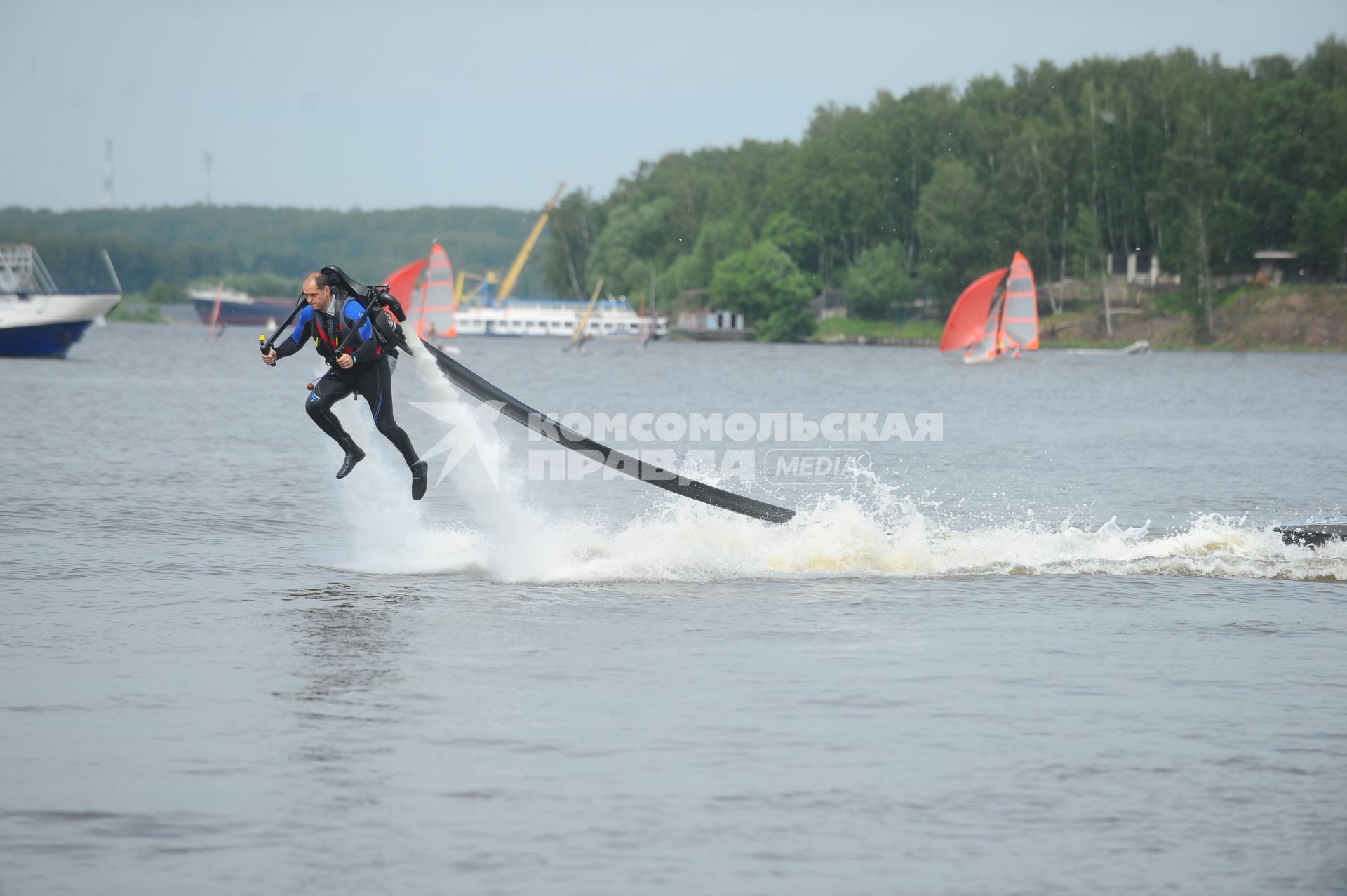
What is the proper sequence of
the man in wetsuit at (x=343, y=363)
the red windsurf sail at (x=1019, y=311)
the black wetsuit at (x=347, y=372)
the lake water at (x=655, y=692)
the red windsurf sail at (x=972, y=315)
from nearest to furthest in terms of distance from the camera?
1. the lake water at (x=655, y=692)
2. the man in wetsuit at (x=343, y=363)
3. the black wetsuit at (x=347, y=372)
4. the red windsurf sail at (x=972, y=315)
5. the red windsurf sail at (x=1019, y=311)

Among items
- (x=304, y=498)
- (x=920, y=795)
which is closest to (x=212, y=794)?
(x=920, y=795)

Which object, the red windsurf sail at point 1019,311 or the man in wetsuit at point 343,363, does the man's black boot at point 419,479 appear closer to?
the man in wetsuit at point 343,363

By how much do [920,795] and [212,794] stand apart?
401cm

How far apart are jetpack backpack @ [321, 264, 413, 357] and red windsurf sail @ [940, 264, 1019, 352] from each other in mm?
75954

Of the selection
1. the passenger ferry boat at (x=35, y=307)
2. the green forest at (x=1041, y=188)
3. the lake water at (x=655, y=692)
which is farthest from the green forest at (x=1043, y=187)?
the lake water at (x=655, y=692)

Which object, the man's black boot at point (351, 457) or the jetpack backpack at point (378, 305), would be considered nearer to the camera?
the jetpack backpack at point (378, 305)

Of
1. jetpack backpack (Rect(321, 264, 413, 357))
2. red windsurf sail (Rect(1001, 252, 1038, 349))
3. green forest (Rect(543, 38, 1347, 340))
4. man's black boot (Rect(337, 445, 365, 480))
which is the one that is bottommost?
man's black boot (Rect(337, 445, 365, 480))

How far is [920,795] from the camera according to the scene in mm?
8891

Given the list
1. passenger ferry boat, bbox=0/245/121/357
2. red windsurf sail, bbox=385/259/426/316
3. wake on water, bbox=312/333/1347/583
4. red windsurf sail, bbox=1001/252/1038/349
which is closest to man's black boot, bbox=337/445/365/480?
wake on water, bbox=312/333/1347/583

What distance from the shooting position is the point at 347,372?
1545cm

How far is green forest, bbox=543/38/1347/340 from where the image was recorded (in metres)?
110

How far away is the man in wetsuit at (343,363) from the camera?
15039mm

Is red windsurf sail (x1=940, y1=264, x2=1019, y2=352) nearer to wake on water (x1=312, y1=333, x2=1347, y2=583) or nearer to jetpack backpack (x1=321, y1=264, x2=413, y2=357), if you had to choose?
wake on water (x1=312, y1=333, x2=1347, y2=583)

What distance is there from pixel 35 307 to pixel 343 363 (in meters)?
74.7
